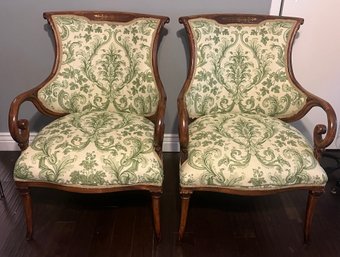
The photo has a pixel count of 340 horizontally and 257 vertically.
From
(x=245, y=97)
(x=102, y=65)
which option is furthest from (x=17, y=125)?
(x=245, y=97)

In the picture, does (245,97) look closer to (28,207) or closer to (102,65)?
(102,65)

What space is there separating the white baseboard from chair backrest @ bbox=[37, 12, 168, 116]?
1.65ft

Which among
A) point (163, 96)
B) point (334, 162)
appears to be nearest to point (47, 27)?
point (163, 96)

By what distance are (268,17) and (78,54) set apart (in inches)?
35.3

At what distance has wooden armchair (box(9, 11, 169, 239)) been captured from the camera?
1384 mm

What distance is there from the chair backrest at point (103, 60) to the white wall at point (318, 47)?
0.73 meters

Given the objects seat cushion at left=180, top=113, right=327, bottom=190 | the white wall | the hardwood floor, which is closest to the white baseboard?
the hardwood floor

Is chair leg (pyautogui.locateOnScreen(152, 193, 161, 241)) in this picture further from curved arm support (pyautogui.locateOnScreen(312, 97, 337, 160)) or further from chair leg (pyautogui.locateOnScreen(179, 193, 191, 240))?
curved arm support (pyautogui.locateOnScreen(312, 97, 337, 160))

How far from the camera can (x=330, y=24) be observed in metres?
1.79

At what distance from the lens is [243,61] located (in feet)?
5.29

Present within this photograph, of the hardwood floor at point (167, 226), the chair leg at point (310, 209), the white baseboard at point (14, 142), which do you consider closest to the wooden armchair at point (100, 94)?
the hardwood floor at point (167, 226)

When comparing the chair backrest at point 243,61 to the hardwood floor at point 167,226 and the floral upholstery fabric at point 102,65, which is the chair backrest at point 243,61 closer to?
the floral upholstery fabric at point 102,65

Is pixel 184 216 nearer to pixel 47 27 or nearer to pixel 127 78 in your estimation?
pixel 127 78

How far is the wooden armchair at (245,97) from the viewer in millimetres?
1394
